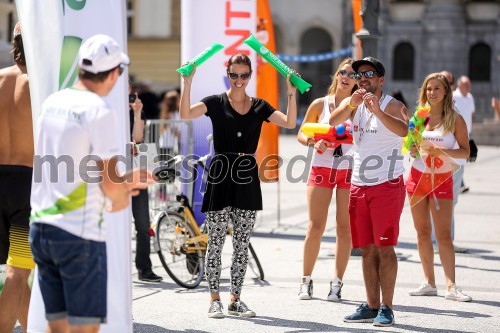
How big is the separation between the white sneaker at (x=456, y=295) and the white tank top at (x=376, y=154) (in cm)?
153

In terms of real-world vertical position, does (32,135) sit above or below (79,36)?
below

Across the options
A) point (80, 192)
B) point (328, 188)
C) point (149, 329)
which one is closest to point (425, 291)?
point (328, 188)

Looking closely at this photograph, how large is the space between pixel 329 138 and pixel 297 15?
42100mm

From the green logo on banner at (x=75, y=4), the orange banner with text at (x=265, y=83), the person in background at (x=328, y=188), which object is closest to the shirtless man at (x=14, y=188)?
the green logo on banner at (x=75, y=4)

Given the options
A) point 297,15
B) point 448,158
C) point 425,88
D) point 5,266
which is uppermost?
point 297,15

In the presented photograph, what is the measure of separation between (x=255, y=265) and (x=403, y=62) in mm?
40218

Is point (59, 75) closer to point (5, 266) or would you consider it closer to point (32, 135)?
point (32, 135)

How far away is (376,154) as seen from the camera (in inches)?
316

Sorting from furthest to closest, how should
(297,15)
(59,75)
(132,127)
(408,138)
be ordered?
(297,15) → (132,127) → (408,138) → (59,75)

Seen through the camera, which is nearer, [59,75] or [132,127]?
[59,75]

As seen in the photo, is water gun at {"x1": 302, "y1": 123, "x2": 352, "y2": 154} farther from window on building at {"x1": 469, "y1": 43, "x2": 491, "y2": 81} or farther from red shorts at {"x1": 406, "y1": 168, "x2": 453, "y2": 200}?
window on building at {"x1": 469, "y1": 43, "x2": 491, "y2": 81}

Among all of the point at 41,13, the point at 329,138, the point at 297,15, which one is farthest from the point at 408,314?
the point at 297,15

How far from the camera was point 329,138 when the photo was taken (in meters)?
8.85

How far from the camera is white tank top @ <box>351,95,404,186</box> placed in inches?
314
